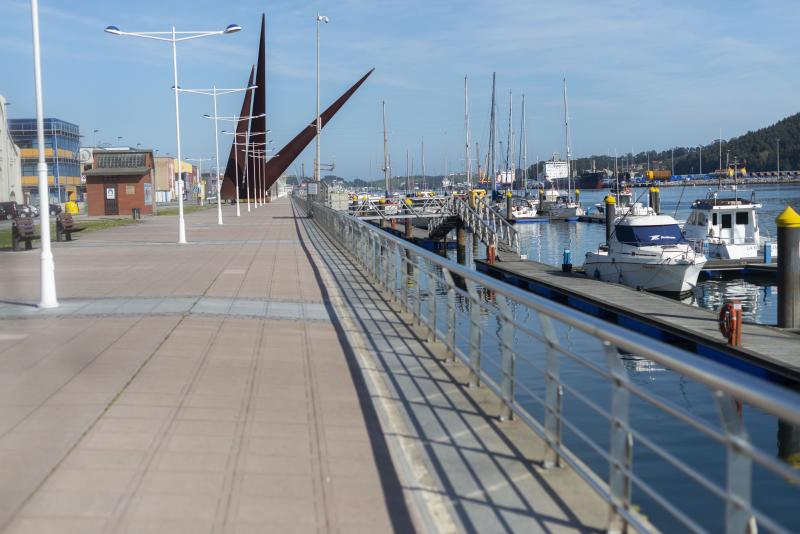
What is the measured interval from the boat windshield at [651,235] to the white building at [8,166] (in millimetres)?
63240

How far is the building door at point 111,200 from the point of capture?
5769 centimetres

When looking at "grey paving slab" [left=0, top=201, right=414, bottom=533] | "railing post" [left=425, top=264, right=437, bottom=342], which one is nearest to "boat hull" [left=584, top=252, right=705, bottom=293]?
"grey paving slab" [left=0, top=201, right=414, bottom=533]

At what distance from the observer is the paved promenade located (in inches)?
176

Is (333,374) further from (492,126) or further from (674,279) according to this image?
(492,126)

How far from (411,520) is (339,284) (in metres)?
11.4

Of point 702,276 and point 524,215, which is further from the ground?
point 524,215

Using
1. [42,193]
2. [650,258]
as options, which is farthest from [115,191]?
[42,193]

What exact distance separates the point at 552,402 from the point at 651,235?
26362mm

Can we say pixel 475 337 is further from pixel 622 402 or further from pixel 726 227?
pixel 726 227

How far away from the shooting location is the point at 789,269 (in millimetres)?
19781

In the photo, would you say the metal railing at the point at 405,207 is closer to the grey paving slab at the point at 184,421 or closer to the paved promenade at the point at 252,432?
the grey paving slab at the point at 184,421

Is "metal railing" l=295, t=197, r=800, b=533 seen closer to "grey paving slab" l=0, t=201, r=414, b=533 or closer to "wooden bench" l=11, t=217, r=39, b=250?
"grey paving slab" l=0, t=201, r=414, b=533

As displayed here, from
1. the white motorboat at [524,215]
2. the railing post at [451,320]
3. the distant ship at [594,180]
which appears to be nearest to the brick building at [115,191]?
the white motorboat at [524,215]

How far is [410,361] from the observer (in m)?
8.47
